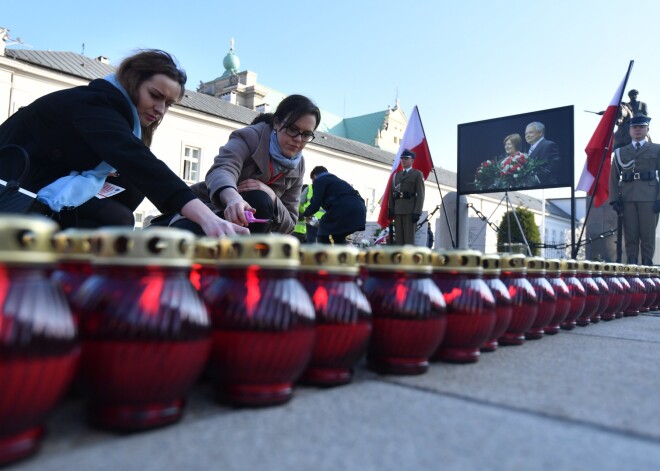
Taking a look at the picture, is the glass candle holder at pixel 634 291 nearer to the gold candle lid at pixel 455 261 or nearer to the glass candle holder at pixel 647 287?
the glass candle holder at pixel 647 287

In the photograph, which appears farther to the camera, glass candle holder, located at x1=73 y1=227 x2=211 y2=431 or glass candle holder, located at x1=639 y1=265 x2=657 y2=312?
glass candle holder, located at x1=639 y1=265 x2=657 y2=312

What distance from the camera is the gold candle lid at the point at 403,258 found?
1.18 m

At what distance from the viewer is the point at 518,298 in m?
1.66

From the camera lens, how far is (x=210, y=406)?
3.04 feet

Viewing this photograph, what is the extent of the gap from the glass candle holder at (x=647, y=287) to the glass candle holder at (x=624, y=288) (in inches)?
14.8

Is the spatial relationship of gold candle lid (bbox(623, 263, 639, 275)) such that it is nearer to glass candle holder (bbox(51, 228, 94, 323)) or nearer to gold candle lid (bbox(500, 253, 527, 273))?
gold candle lid (bbox(500, 253, 527, 273))

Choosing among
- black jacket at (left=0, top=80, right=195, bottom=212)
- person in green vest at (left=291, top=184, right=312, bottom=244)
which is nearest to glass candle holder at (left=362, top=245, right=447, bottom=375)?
black jacket at (left=0, top=80, right=195, bottom=212)

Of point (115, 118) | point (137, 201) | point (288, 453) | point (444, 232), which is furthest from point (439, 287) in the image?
point (444, 232)

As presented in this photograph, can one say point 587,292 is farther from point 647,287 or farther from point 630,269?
point 647,287

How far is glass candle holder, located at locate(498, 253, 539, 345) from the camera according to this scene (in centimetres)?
166

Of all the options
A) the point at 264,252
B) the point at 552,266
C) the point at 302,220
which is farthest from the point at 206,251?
the point at 302,220

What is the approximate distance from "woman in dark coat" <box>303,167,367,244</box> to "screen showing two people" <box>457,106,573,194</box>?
154 inches

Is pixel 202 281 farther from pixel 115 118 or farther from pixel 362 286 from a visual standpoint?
pixel 115 118

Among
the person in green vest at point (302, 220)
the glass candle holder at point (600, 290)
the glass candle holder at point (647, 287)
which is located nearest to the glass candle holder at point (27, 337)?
the glass candle holder at point (600, 290)
